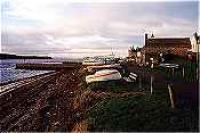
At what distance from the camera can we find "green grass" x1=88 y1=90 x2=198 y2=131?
37.6 feet

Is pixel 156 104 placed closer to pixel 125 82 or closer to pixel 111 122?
pixel 111 122

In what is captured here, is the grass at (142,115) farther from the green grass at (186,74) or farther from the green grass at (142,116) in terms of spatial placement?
the green grass at (186,74)

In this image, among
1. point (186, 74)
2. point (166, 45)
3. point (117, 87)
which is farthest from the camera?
point (166, 45)

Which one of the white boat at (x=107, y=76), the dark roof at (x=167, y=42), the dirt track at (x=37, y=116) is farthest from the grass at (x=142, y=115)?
the dark roof at (x=167, y=42)

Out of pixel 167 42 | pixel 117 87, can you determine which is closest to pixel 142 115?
pixel 117 87

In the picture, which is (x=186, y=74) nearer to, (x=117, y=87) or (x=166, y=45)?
(x=117, y=87)

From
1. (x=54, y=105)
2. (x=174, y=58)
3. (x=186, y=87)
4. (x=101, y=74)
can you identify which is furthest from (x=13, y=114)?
(x=174, y=58)

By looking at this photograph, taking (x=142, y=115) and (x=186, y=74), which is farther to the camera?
(x=186, y=74)

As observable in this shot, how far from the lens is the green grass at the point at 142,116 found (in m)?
11.5

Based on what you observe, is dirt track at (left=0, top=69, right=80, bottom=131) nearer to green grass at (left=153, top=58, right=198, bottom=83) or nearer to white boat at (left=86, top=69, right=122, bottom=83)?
white boat at (left=86, top=69, right=122, bottom=83)

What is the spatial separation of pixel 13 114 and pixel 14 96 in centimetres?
829

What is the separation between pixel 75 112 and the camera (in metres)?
16.9

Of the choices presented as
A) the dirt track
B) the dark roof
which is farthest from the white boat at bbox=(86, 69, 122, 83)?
the dark roof

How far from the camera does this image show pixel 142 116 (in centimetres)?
1241
